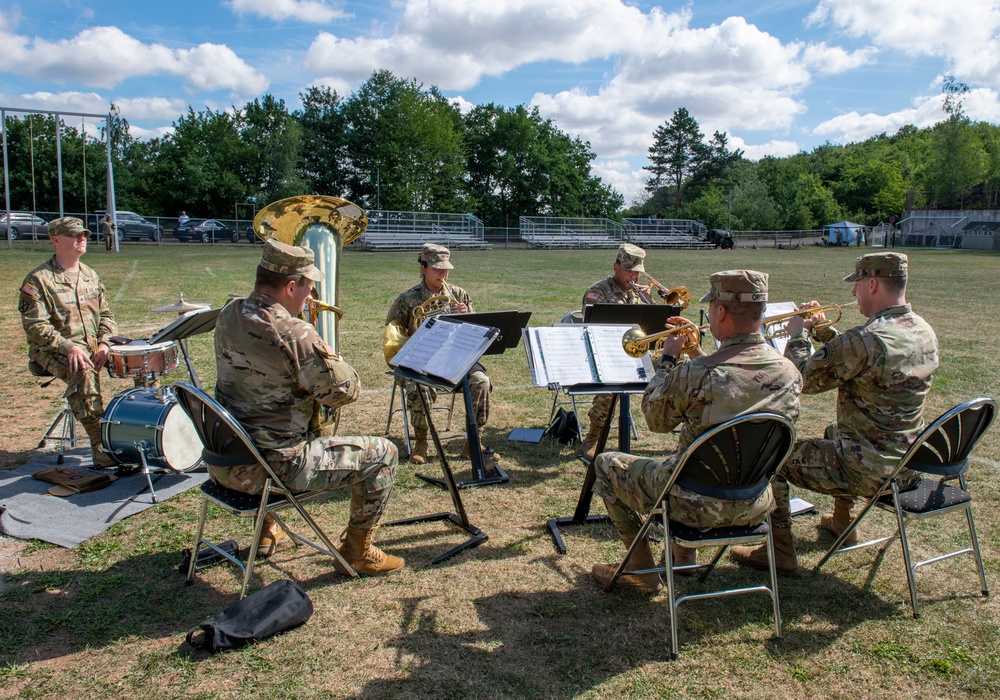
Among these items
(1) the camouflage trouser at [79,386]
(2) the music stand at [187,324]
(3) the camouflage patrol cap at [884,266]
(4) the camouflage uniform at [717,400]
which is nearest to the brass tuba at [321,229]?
(2) the music stand at [187,324]

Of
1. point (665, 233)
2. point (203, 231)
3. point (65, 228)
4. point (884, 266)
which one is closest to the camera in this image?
point (884, 266)

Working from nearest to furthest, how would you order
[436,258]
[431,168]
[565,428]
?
[436,258] < [565,428] < [431,168]

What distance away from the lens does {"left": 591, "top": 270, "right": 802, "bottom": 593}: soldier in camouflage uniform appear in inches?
127

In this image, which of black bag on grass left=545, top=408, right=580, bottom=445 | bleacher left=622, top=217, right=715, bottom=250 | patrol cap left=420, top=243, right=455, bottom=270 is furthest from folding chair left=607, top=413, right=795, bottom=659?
bleacher left=622, top=217, right=715, bottom=250

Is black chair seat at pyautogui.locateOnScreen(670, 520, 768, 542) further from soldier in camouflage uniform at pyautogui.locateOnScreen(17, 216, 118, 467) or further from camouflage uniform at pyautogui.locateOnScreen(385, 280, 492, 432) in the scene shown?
soldier in camouflage uniform at pyautogui.locateOnScreen(17, 216, 118, 467)

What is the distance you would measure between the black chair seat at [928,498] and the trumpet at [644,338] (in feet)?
4.59

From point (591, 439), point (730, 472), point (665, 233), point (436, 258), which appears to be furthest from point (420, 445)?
point (665, 233)

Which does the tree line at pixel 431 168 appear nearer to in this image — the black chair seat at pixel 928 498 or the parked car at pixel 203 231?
the parked car at pixel 203 231

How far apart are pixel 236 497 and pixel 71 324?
2940mm

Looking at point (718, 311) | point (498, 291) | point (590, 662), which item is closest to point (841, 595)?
point (590, 662)

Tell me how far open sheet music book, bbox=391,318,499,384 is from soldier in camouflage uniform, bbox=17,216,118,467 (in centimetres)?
266

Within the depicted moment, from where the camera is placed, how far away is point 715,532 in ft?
11.1

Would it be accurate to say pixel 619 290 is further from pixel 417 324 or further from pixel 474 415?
pixel 474 415

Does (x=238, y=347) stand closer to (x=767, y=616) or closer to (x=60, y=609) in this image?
(x=60, y=609)
